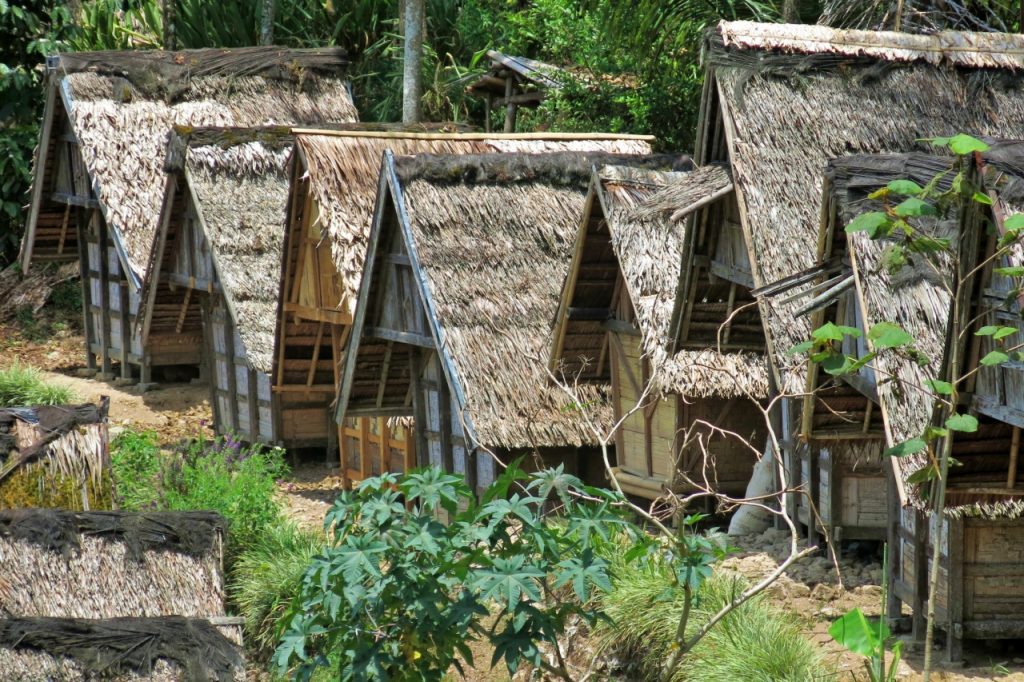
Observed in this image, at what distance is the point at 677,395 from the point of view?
11844 millimetres

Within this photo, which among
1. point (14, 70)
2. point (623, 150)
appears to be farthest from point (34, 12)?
point (623, 150)

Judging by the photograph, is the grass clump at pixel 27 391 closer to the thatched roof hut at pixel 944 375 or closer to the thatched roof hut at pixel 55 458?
the thatched roof hut at pixel 55 458

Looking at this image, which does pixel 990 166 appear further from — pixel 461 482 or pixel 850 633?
pixel 461 482

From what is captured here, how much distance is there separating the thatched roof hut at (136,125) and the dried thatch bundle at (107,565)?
27.9 feet

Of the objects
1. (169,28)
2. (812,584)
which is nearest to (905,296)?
(812,584)

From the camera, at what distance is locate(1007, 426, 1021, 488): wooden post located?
7.91m

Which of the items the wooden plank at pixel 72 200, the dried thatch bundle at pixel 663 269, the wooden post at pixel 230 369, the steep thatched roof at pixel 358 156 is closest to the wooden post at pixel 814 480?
the dried thatch bundle at pixel 663 269

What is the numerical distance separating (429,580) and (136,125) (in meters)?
14.5

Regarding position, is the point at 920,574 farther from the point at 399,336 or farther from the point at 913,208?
the point at 399,336

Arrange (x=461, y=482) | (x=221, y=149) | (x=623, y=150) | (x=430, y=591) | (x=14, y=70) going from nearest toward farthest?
(x=430, y=591) → (x=461, y=482) → (x=623, y=150) → (x=221, y=149) → (x=14, y=70)

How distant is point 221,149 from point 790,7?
263 inches

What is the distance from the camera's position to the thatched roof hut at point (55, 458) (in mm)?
11797

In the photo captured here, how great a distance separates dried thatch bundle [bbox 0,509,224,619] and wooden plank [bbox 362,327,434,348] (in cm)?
320

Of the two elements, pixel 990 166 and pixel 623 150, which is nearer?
pixel 990 166
